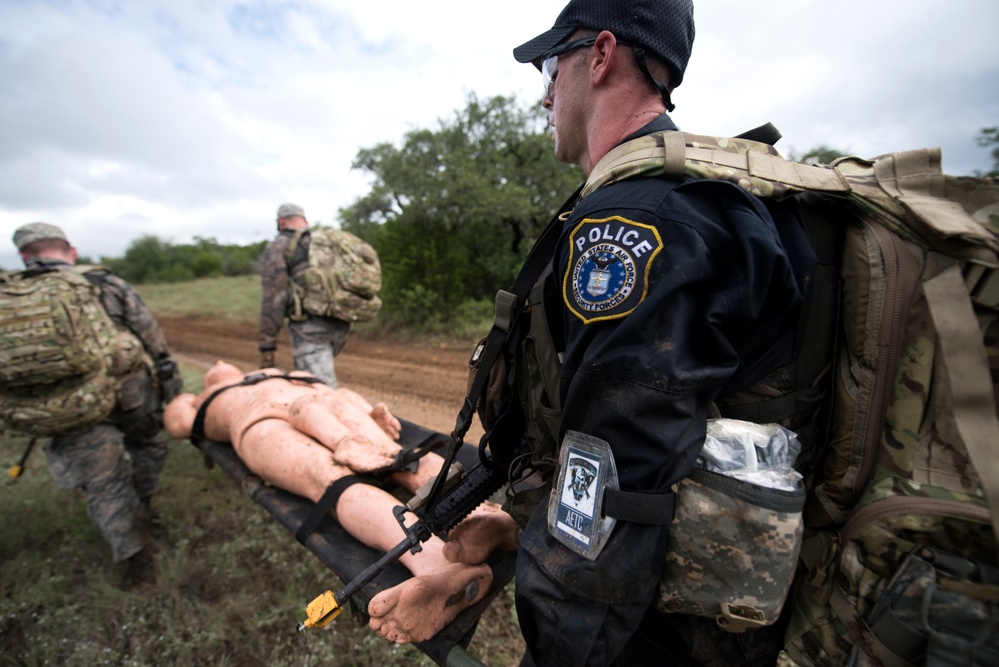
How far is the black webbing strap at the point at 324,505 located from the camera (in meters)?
2.13

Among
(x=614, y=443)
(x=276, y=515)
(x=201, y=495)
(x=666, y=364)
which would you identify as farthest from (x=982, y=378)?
(x=201, y=495)

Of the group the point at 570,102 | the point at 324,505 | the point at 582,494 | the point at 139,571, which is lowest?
the point at 139,571

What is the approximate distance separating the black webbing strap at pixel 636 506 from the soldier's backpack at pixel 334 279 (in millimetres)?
4034

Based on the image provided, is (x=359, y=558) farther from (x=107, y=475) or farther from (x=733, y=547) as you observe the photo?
(x=107, y=475)

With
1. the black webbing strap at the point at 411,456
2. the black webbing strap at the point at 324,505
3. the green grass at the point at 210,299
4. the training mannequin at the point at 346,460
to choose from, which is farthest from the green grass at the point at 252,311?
the black webbing strap at the point at 324,505

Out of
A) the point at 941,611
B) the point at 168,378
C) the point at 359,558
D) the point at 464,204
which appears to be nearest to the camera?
the point at 941,611

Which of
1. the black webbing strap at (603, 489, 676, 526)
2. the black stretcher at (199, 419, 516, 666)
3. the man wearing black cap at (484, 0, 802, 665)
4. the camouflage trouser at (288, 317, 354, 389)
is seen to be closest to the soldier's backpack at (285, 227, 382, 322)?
the camouflage trouser at (288, 317, 354, 389)

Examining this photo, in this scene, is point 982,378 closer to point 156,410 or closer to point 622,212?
point 622,212

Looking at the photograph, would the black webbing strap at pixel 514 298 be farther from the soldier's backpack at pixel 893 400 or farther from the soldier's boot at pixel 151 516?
the soldier's boot at pixel 151 516

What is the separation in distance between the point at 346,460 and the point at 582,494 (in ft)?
5.80

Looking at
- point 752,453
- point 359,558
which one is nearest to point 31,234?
point 359,558

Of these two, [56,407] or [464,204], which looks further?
[464,204]

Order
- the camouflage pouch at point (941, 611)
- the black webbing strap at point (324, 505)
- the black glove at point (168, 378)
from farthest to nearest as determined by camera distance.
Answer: the black glove at point (168, 378), the black webbing strap at point (324, 505), the camouflage pouch at point (941, 611)

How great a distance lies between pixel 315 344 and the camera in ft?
15.2
